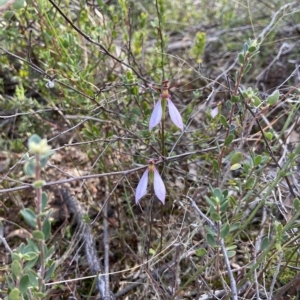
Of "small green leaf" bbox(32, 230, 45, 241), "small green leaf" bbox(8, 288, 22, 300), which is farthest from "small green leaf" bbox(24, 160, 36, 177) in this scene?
"small green leaf" bbox(8, 288, 22, 300)

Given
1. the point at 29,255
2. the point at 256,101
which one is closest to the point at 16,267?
the point at 29,255

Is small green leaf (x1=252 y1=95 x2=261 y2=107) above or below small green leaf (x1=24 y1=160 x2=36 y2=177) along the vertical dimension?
above

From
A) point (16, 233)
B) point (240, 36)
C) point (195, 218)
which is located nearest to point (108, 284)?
point (195, 218)

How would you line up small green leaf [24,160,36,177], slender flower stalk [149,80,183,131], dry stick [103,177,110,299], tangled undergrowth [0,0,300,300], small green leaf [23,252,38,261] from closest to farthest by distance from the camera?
small green leaf [24,160,36,177]
small green leaf [23,252,38,261]
slender flower stalk [149,80,183,131]
tangled undergrowth [0,0,300,300]
dry stick [103,177,110,299]

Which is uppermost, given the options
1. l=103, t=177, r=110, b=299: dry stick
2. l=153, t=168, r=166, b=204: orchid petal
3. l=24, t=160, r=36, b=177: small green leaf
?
l=24, t=160, r=36, b=177: small green leaf

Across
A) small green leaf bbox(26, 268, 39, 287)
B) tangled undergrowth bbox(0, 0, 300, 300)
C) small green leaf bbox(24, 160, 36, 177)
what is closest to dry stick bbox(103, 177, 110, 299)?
tangled undergrowth bbox(0, 0, 300, 300)

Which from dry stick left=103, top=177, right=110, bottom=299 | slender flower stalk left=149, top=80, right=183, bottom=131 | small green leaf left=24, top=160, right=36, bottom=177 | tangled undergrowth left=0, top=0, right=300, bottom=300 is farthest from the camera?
dry stick left=103, top=177, right=110, bottom=299

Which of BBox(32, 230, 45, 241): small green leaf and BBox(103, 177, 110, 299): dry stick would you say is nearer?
BBox(32, 230, 45, 241): small green leaf

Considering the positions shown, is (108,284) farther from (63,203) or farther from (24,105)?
(24,105)

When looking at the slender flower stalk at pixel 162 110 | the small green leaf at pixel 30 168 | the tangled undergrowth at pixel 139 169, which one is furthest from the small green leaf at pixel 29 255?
the slender flower stalk at pixel 162 110

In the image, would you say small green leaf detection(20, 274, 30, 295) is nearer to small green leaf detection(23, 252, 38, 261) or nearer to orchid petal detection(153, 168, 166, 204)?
small green leaf detection(23, 252, 38, 261)
